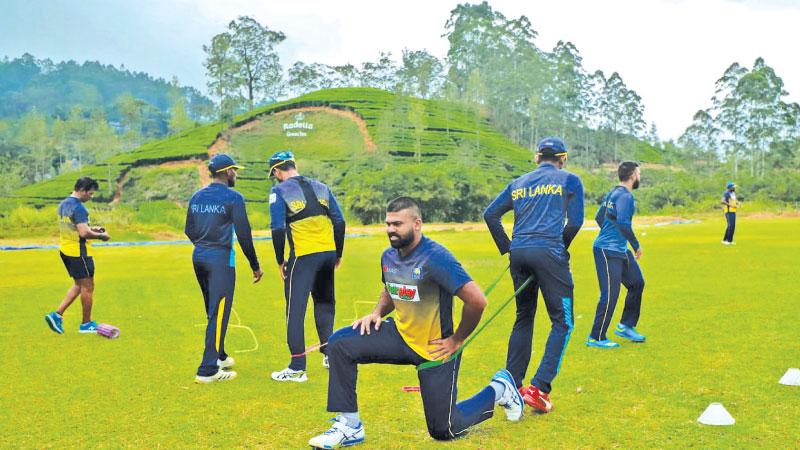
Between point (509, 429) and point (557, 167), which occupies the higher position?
point (557, 167)

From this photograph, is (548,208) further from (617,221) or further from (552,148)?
(617,221)

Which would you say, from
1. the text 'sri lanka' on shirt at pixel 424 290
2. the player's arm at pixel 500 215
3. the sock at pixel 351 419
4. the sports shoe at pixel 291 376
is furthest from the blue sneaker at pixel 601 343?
the sock at pixel 351 419

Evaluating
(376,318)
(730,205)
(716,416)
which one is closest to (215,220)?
(376,318)

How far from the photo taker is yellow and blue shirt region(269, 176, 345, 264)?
7750mm

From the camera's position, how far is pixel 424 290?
530cm

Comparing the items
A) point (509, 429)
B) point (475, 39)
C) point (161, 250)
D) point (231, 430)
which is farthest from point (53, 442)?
point (475, 39)

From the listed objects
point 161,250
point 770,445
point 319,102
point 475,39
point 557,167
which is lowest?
point 161,250

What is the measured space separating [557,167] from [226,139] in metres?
100

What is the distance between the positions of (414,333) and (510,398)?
122 cm

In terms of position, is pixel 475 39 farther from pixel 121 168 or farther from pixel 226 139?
pixel 121 168

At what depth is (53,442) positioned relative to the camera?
575 centimetres

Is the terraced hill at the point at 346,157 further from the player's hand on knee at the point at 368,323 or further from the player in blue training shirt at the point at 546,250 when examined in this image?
the player's hand on knee at the point at 368,323

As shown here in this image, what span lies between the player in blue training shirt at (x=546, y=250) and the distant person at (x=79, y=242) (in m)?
6.52

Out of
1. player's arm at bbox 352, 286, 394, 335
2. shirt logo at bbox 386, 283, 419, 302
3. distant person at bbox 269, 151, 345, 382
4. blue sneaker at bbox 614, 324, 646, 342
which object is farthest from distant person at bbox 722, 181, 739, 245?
shirt logo at bbox 386, 283, 419, 302
